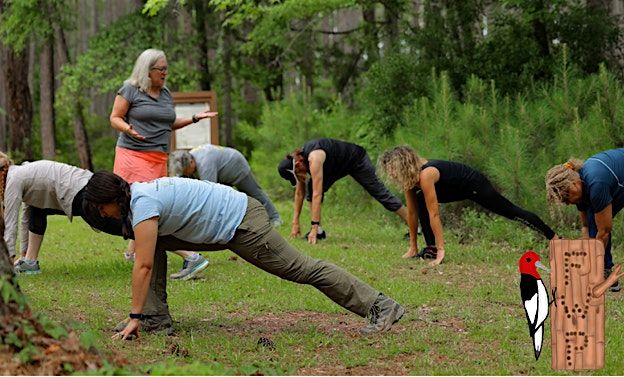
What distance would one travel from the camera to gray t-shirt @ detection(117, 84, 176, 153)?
10.2 metres

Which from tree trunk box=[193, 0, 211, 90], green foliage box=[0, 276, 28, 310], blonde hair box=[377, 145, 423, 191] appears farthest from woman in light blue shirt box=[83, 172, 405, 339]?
tree trunk box=[193, 0, 211, 90]

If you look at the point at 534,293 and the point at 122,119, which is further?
the point at 122,119

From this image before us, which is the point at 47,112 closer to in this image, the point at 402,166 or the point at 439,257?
the point at 439,257

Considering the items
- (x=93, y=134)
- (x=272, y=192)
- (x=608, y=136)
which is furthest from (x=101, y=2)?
(x=608, y=136)

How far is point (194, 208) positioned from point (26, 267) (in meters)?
4.35

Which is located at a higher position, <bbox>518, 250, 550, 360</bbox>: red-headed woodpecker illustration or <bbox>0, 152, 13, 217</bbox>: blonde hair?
<bbox>0, 152, 13, 217</bbox>: blonde hair

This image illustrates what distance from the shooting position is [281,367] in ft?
21.3

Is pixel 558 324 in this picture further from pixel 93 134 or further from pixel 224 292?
pixel 93 134

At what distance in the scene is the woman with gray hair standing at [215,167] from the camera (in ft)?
39.4

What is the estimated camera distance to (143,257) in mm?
6832

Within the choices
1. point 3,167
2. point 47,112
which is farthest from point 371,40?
point 3,167

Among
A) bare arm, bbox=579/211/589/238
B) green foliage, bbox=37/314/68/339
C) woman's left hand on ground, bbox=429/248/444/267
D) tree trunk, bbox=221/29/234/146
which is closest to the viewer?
green foliage, bbox=37/314/68/339

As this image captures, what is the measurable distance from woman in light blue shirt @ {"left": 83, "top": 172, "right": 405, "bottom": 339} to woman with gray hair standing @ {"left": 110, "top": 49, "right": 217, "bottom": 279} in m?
2.88

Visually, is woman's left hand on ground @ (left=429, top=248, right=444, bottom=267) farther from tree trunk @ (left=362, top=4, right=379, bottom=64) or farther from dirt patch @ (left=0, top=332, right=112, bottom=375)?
tree trunk @ (left=362, top=4, right=379, bottom=64)
